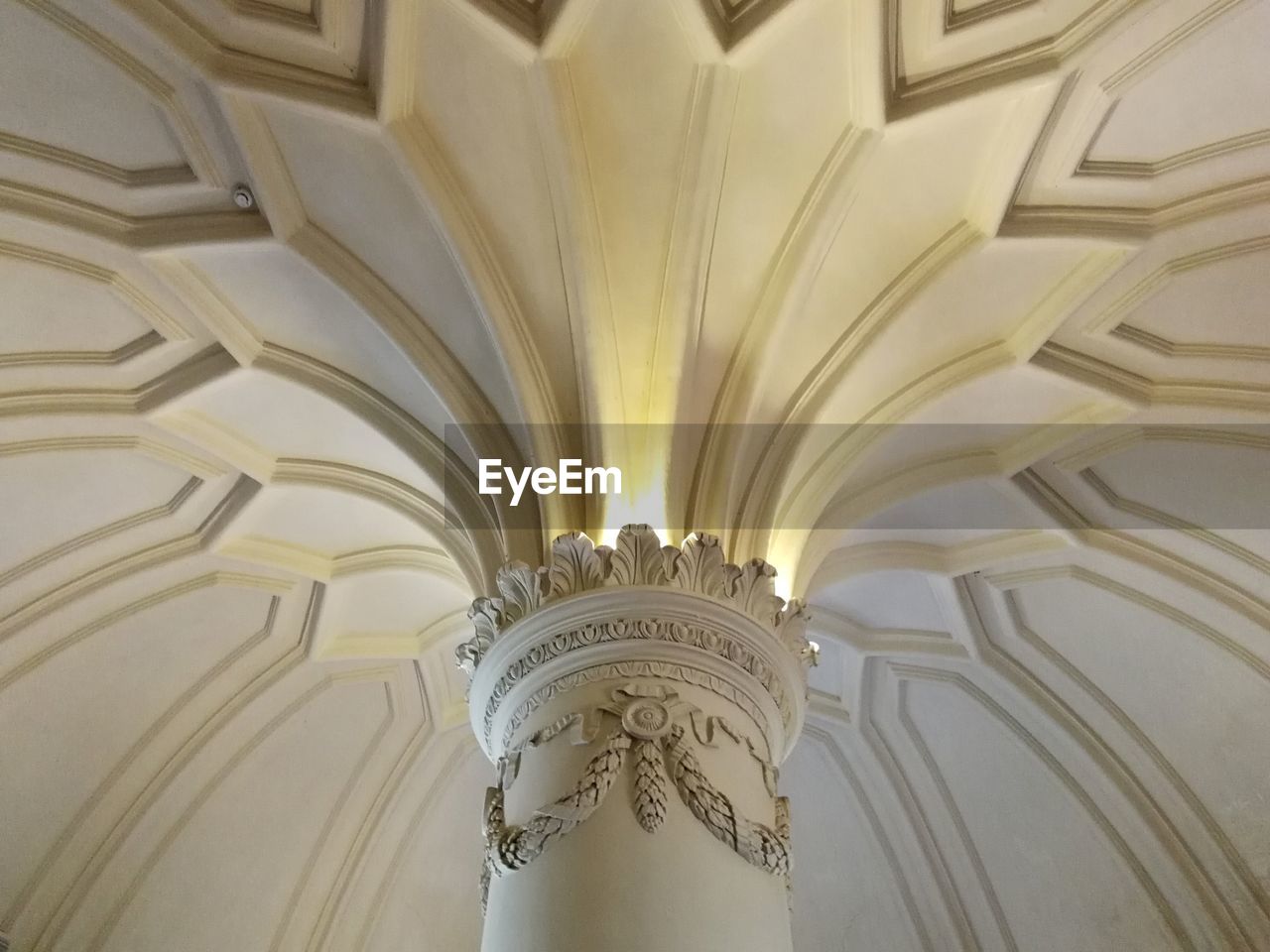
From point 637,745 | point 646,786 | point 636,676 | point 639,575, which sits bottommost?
point 646,786

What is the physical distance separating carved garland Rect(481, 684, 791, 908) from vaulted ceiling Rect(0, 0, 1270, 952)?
3.41ft

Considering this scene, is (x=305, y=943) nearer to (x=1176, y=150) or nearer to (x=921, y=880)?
(x=921, y=880)

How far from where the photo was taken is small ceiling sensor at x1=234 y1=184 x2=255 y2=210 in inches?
215

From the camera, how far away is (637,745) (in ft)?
13.3

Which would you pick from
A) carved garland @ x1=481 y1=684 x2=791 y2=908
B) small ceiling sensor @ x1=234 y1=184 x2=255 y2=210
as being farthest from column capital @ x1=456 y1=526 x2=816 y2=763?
small ceiling sensor @ x1=234 y1=184 x2=255 y2=210

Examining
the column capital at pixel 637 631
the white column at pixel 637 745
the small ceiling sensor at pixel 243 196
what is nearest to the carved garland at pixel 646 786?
the white column at pixel 637 745

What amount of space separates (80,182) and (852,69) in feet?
12.3

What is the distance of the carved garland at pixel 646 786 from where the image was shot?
13.0 ft

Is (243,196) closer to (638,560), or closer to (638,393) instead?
(638,393)

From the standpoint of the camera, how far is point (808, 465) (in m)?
5.74

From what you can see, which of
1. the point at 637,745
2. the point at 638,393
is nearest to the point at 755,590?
the point at 637,745

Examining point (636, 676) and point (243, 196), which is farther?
point (243, 196)

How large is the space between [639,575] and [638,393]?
4.12 ft

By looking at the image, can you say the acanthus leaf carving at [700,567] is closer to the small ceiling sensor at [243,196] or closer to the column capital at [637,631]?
the column capital at [637,631]
